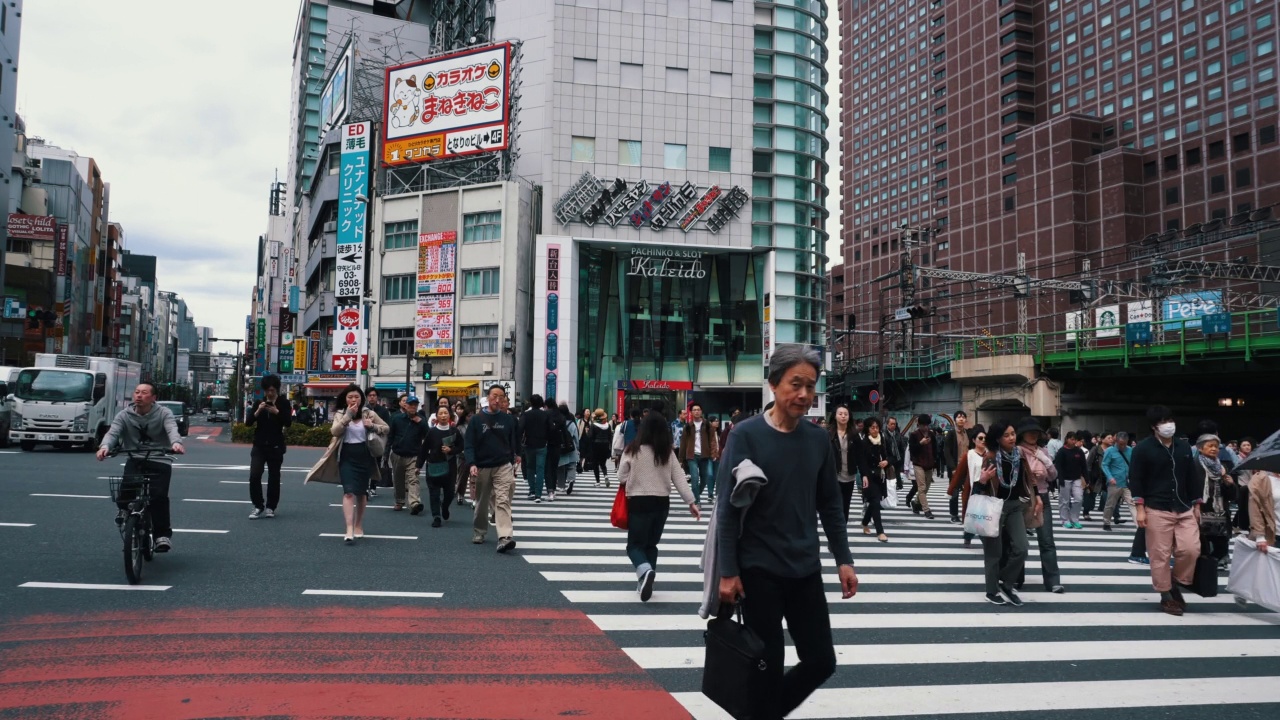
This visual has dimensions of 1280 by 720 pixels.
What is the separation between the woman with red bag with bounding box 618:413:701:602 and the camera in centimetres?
734

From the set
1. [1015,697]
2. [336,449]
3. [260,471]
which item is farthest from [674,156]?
[1015,697]

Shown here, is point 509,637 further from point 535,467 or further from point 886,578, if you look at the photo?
point 535,467

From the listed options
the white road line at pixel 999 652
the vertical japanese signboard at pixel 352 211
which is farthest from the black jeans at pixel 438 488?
the vertical japanese signboard at pixel 352 211

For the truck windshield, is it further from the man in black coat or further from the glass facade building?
the glass facade building

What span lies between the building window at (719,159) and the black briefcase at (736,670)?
149ft

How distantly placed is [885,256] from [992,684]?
9900 centimetres

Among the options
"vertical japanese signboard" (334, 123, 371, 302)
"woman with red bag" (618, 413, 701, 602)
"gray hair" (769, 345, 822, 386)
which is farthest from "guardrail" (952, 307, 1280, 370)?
"vertical japanese signboard" (334, 123, 371, 302)

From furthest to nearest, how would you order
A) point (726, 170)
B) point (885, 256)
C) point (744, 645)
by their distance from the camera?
point (885, 256) < point (726, 170) < point (744, 645)

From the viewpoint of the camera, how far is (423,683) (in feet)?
15.7

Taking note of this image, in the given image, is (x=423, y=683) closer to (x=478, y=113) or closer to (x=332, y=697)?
(x=332, y=697)

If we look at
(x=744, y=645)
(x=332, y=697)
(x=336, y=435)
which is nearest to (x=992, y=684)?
(x=744, y=645)

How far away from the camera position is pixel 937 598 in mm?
7812

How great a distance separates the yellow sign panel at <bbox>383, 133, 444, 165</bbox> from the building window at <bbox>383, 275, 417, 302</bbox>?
624cm

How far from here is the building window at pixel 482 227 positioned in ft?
144
